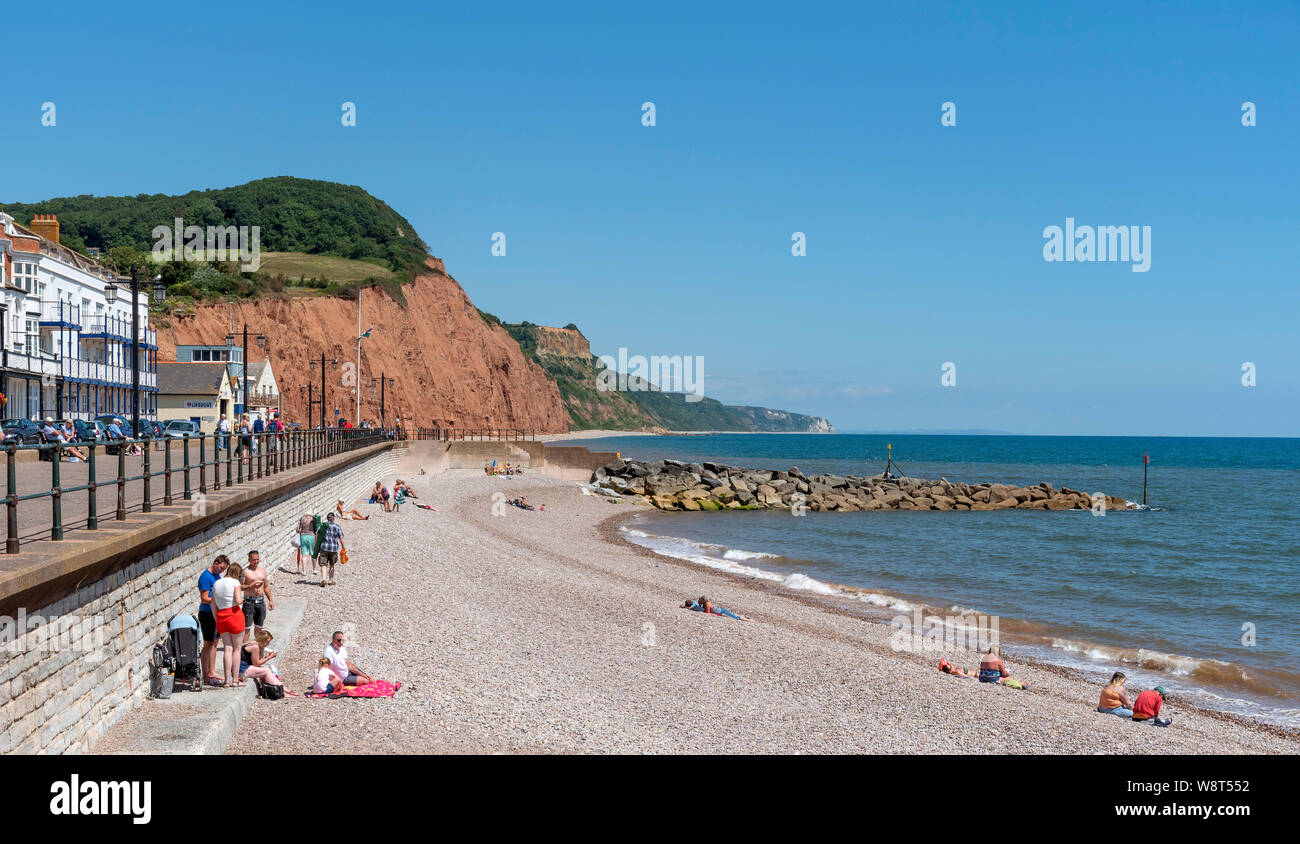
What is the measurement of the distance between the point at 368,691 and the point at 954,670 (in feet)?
30.8

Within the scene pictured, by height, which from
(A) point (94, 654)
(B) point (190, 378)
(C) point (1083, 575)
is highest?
(B) point (190, 378)

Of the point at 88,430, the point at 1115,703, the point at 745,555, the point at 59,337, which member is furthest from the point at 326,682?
the point at 59,337

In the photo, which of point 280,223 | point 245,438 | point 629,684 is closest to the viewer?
point 629,684

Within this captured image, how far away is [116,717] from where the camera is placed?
880cm

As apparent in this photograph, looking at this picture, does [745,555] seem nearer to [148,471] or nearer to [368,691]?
[368,691]

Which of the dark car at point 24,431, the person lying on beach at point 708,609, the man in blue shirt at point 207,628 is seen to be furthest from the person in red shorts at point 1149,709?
the dark car at point 24,431

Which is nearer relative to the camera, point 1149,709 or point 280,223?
point 1149,709

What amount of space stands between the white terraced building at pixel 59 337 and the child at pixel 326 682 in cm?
2343

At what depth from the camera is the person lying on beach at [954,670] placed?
15016 mm

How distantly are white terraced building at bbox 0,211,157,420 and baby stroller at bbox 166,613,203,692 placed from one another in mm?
23376

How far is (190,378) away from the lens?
49.5 metres

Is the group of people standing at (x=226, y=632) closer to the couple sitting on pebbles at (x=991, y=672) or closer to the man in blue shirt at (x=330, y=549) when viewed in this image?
the man in blue shirt at (x=330, y=549)

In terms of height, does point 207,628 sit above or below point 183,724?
above
